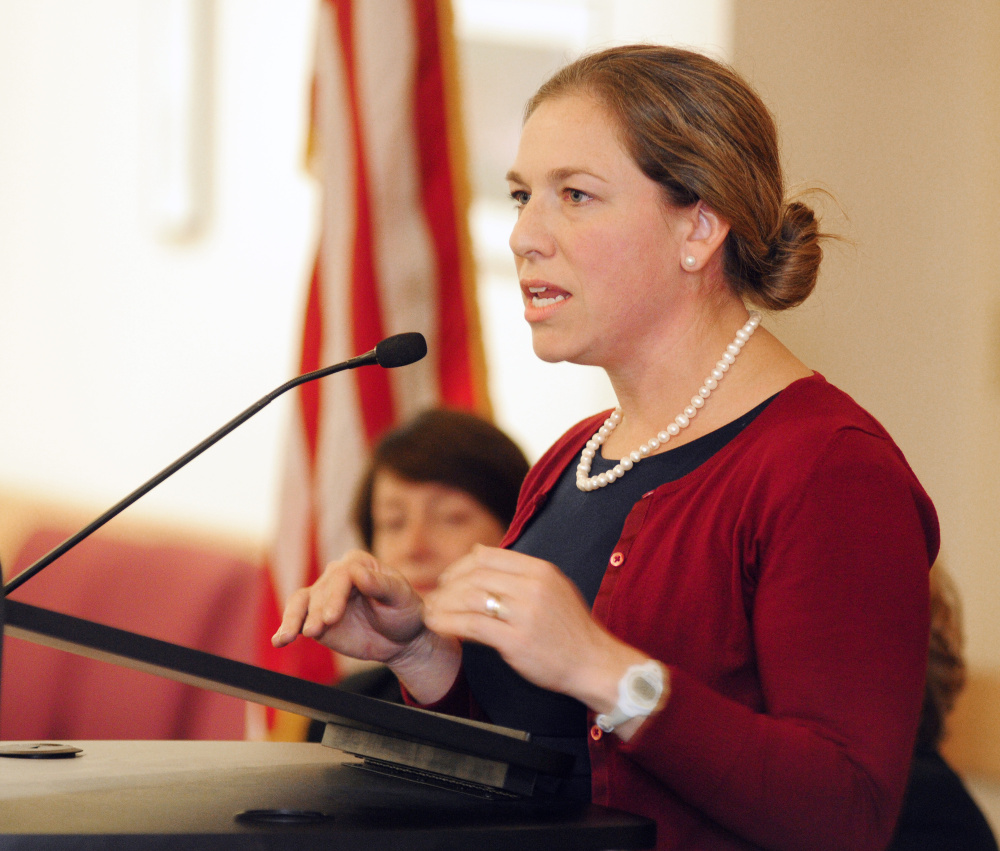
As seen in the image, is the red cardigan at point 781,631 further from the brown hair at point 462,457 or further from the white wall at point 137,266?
the white wall at point 137,266

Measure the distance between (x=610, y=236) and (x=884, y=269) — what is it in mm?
1366

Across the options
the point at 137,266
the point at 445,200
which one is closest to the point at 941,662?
the point at 445,200

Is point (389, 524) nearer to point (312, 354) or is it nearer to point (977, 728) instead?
point (312, 354)

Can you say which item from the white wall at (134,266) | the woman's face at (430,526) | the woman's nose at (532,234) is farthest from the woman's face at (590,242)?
the white wall at (134,266)

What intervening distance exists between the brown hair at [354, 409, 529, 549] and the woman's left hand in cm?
119

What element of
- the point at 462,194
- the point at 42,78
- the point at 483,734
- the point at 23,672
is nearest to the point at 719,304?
the point at 483,734

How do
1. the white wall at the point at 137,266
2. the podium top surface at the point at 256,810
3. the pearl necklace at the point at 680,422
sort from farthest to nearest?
the white wall at the point at 137,266 → the pearl necklace at the point at 680,422 → the podium top surface at the point at 256,810

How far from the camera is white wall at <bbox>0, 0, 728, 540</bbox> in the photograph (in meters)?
3.34

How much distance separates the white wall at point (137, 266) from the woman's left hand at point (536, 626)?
2.51 m

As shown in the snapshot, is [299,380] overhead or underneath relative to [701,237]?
underneath

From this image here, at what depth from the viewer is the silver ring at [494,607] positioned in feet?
2.58

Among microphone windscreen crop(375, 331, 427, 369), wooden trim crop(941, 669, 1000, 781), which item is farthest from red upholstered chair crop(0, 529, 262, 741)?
microphone windscreen crop(375, 331, 427, 369)

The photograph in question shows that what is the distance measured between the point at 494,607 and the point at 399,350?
339mm

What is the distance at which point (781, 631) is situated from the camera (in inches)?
32.7
